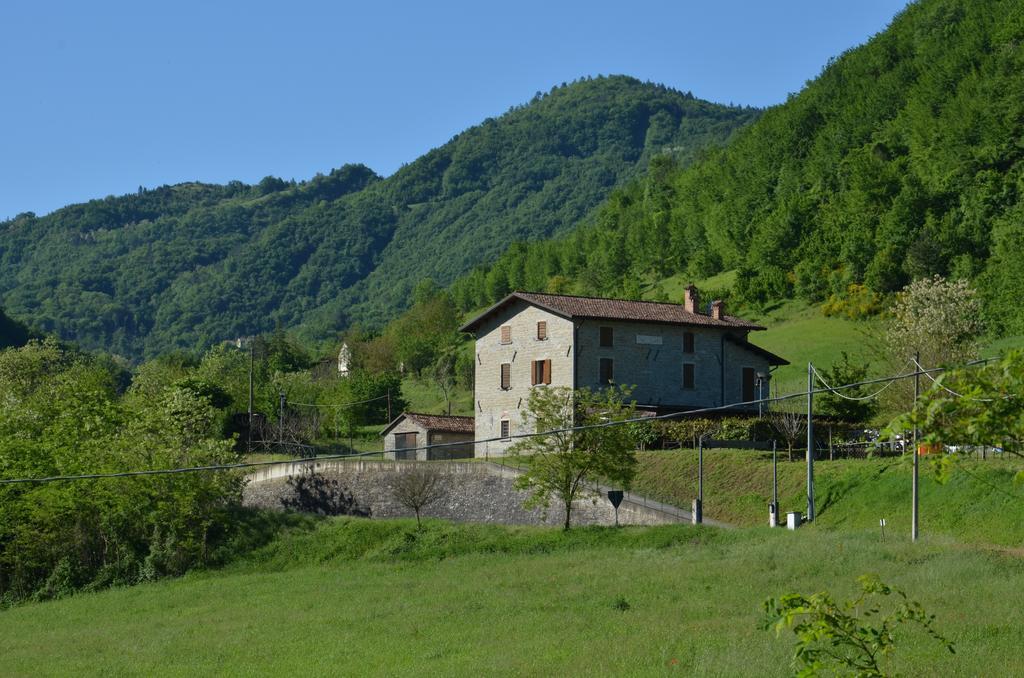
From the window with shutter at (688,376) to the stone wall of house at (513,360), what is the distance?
249 inches

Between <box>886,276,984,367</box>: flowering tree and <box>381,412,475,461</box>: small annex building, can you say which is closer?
<box>886,276,984,367</box>: flowering tree

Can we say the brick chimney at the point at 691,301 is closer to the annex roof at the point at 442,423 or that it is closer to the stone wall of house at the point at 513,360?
the stone wall of house at the point at 513,360

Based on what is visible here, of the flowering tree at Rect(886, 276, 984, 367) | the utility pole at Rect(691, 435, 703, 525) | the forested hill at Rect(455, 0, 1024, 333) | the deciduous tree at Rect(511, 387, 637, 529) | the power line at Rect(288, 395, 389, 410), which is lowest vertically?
the utility pole at Rect(691, 435, 703, 525)

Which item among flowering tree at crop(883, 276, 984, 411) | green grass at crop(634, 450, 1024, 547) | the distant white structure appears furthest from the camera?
the distant white structure

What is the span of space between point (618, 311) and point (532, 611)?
31.8 m

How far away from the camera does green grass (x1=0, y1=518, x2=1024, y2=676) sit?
2173 centimetres

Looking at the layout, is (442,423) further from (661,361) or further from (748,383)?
(748,383)

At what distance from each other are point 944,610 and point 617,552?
15305 mm

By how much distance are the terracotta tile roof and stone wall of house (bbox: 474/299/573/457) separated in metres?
0.56

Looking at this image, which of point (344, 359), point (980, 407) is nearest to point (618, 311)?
point (980, 407)

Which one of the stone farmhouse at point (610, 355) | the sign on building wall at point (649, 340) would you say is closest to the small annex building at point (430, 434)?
the stone farmhouse at point (610, 355)

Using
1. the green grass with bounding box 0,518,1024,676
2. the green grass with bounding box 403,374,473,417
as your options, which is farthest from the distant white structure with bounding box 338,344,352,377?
the green grass with bounding box 0,518,1024,676

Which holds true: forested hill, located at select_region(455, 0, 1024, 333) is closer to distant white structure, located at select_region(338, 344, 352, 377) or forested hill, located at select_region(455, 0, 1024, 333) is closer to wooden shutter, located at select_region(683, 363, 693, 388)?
distant white structure, located at select_region(338, 344, 352, 377)

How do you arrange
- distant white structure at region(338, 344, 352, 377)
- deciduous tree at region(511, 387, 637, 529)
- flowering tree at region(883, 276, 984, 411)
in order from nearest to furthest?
deciduous tree at region(511, 387, 637, 529), flowering tree at region(883, 276, 984, 411), distant white structure at region(338, 344, 352, 377)
